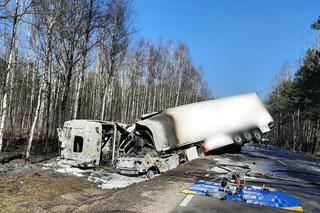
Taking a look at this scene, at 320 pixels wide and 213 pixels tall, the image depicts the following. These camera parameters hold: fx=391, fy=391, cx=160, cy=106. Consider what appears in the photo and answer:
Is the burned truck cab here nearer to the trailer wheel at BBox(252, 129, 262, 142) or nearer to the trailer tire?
the trailer tire

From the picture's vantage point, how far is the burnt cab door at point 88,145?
50.8 ft

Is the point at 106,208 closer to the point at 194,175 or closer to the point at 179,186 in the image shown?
the point at 179,186

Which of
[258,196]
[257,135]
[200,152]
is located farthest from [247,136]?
[258,196]

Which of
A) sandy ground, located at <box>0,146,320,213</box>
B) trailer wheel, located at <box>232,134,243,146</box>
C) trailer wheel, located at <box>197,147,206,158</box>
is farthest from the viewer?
trailer wheel, located at <box>232,134,243,146</box>

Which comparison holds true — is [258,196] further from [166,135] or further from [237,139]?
[237,139]

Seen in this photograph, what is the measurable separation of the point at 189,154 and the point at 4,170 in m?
8.98

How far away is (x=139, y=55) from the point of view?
168 feet

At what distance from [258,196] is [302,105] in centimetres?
3808

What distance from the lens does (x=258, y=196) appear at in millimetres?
9328

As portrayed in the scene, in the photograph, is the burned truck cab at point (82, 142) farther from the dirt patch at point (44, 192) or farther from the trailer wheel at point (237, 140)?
the trailer wheel at point (237, 140)

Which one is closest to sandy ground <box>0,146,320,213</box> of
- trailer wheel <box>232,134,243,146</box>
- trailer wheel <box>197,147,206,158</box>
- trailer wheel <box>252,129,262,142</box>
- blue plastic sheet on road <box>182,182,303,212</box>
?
blue plastic sheet on road <box>182,182,303,212</box>

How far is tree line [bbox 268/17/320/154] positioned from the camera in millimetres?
38125

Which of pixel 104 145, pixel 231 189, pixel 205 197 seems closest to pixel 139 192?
pixel 205 197

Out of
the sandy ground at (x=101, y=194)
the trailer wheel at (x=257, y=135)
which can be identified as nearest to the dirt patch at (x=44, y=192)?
the sandy ground at (x=101, y=194)
